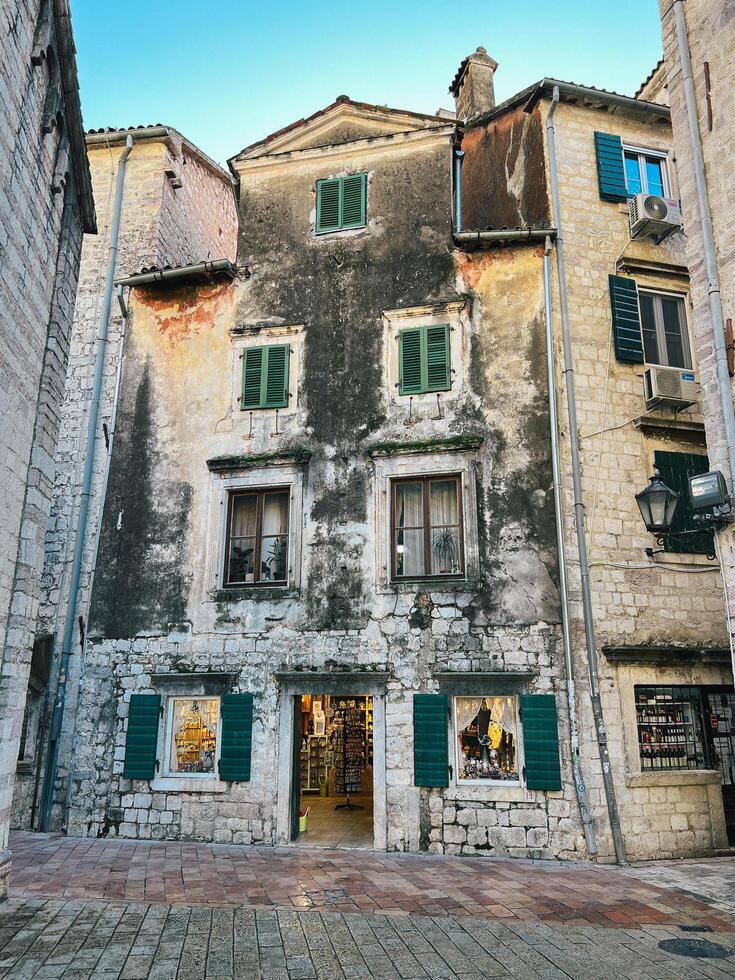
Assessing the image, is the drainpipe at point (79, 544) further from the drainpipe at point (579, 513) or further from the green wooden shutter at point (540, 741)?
the drainpipe at point (579, 513)

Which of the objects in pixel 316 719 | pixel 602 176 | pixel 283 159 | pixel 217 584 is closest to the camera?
pixel 217 584

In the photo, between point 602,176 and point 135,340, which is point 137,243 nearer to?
point 135,340

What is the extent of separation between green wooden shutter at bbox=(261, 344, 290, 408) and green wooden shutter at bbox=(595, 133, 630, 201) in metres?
6.53

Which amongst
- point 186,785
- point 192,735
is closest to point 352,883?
point 186,785

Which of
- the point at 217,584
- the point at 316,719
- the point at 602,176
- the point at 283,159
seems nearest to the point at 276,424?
the point at 217,584

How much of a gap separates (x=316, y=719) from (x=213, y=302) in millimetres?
8856

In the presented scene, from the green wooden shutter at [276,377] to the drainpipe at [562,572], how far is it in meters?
4.65

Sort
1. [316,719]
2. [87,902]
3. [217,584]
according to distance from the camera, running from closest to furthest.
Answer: [87,902] → [217,584] → [316,719]

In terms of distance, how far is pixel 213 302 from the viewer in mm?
14203

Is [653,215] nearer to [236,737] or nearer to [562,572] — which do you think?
[562,572]

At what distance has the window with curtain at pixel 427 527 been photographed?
39.5 feet

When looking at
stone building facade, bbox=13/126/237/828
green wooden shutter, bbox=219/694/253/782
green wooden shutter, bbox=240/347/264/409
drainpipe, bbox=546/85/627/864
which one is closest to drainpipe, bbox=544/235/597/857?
drainpipe, bbox=546/85/627/864

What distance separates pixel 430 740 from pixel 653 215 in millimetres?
9651

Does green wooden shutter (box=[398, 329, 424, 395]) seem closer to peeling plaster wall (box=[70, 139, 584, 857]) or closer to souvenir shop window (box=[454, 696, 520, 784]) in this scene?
peeling plaster wall (box=[70, 139, 584, 857])
